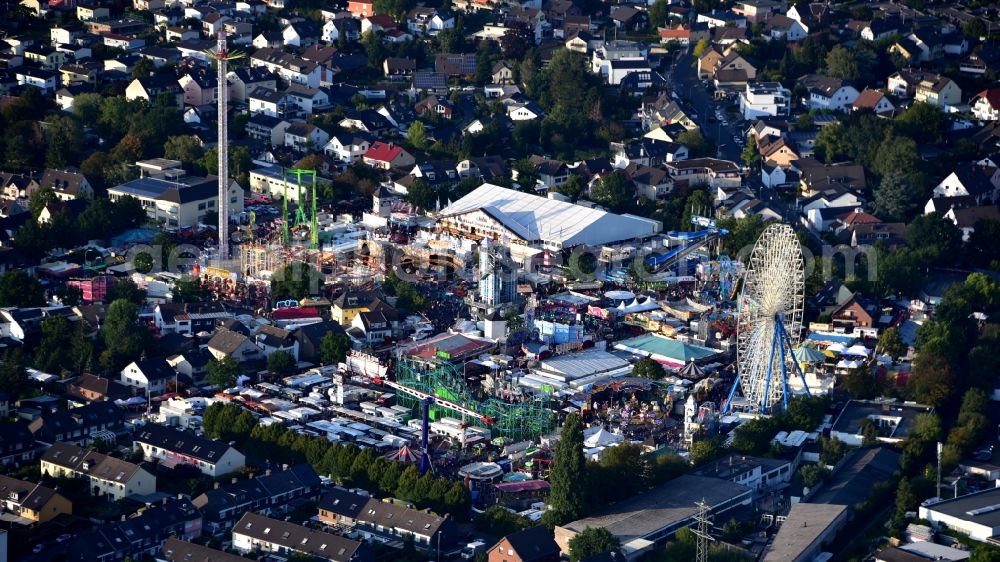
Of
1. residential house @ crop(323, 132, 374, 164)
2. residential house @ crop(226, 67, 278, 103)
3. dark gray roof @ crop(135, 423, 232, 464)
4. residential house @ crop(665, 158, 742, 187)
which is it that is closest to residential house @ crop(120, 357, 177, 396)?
dark gray roof @ crop(135, 423, 232, 464)

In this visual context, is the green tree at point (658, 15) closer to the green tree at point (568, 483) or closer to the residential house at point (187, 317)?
the residential house at point (187, 317)

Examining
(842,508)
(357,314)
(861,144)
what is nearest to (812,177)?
(861,144)

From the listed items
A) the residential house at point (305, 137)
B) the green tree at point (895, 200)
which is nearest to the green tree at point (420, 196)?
the residential house at point (305, 137)

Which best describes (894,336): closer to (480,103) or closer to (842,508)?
(842,508)

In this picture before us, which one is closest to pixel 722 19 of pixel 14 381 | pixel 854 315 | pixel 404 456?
pixel 854 315

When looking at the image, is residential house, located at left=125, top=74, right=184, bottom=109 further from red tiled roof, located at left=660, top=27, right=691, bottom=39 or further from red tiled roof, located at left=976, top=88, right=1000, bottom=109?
red tiled roof, located at left=976, top=88, right=1000, bottom=109
